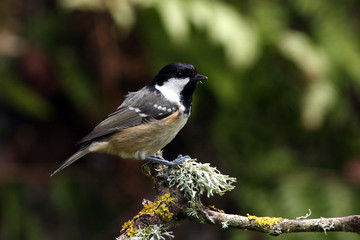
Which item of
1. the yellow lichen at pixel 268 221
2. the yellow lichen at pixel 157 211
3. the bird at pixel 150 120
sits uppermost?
the bird at pixel 150 120

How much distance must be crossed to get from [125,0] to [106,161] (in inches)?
65.4

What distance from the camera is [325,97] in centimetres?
421

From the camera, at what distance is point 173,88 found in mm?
3156

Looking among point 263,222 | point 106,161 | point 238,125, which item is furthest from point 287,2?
point 263,222

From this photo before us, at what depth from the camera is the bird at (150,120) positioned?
294cm

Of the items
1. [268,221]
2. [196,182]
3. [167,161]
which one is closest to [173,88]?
[167,161]

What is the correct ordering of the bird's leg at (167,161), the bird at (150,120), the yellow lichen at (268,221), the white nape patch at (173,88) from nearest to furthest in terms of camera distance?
the yellow lichen at (268,221) < the bird's leg at (167,161) < the bird at (150,120) < the white nape patch at (173,88)

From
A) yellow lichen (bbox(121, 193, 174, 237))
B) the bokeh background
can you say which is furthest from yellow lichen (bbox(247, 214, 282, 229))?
the bokeh background

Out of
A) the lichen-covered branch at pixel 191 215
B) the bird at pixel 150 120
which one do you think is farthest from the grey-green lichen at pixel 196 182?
the bird at pixel 150 120

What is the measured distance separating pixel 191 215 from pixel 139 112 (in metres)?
1.14

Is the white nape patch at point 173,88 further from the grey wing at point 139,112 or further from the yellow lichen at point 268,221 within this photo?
the yellow lichen at point 268,221

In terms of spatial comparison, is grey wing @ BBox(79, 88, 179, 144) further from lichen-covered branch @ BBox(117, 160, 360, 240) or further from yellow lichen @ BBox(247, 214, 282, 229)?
yellow lichen @ BBox(247, 214, 282, 229)

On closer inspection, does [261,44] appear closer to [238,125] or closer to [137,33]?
[238,125]

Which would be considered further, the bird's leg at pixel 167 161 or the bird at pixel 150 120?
the bird at pixel 150 120
